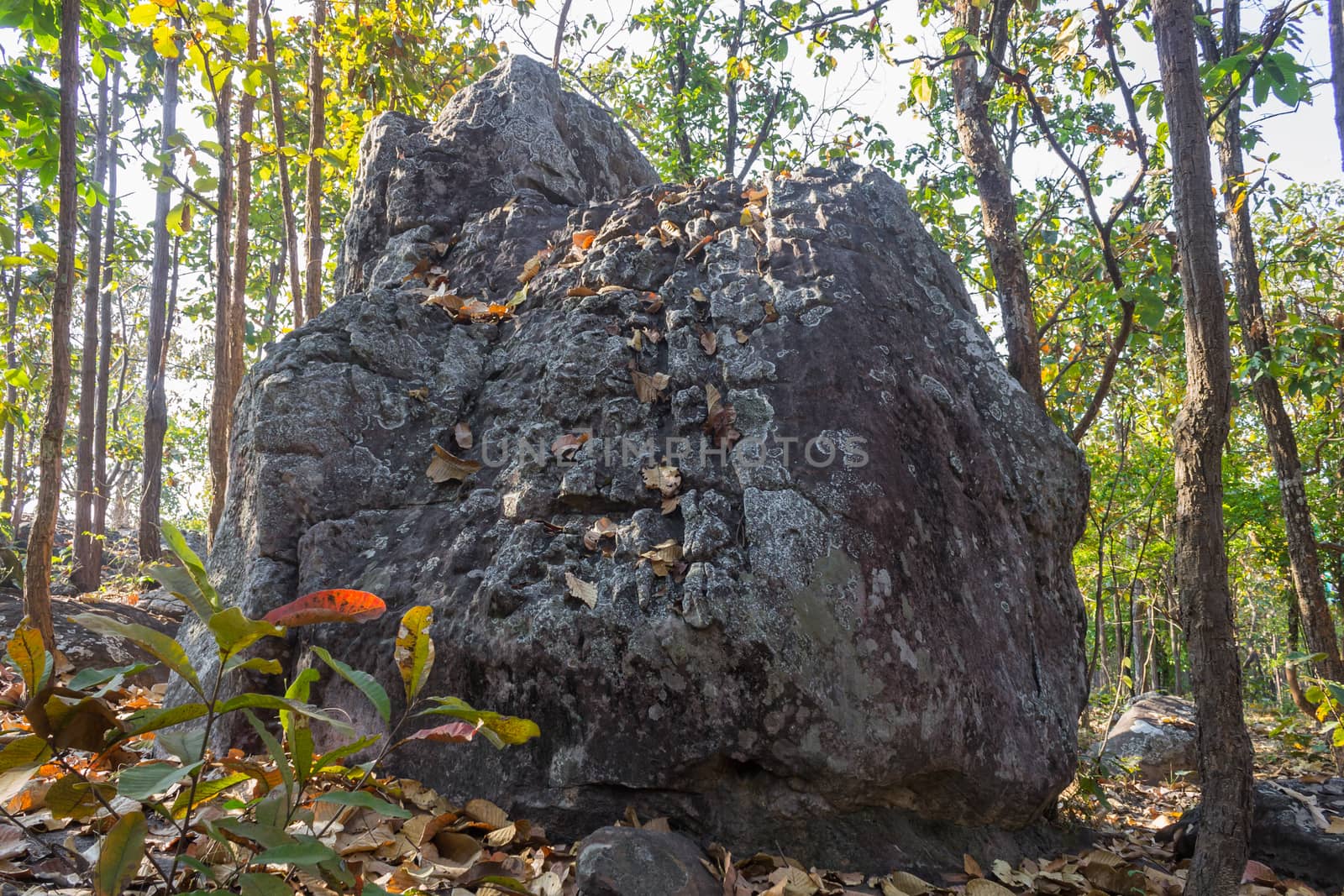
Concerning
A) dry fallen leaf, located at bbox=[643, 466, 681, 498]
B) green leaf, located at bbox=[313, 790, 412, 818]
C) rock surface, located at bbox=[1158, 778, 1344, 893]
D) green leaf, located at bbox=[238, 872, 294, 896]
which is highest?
dry fallen leaf, located at bbox=[643, 466, 681, 498]

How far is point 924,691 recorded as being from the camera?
2.45 meters

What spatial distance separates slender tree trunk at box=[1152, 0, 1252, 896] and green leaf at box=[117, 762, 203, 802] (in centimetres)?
256

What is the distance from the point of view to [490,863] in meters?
2.05

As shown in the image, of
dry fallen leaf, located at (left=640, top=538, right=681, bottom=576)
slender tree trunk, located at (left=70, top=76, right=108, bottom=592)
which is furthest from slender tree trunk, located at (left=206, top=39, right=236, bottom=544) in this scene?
dry fallen leaf, located at (left=640, top=538, right=681, bottom=576)

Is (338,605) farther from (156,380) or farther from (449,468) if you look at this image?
(156,380)

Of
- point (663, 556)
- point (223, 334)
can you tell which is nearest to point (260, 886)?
point (663, 556)

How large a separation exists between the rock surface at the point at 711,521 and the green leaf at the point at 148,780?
1.00m

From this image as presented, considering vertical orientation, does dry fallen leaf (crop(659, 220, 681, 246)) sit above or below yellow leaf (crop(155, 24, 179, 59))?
below

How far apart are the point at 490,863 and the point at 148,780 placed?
869 millimetres

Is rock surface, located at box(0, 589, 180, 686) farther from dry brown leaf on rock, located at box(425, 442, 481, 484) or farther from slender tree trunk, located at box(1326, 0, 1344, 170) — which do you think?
slender tree trunk, located at box(1326, 0, 1344, 170)

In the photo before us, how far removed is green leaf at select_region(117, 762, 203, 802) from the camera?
4.69 feet

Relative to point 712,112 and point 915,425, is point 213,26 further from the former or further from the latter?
point 712,112

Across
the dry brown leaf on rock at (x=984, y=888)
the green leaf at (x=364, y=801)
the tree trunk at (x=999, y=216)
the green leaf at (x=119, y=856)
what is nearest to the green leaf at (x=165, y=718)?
the green leaf at (x=119, y=856)

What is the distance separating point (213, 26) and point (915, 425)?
353 cm
